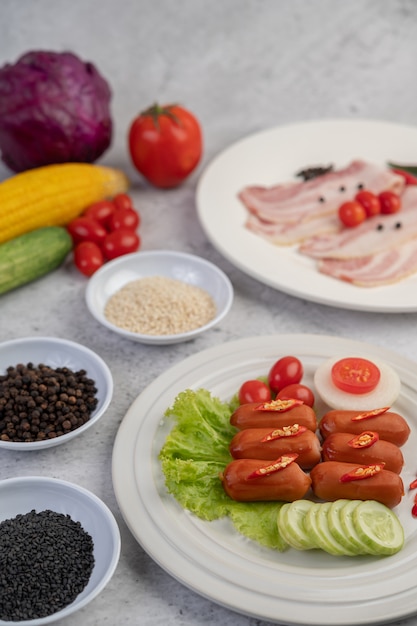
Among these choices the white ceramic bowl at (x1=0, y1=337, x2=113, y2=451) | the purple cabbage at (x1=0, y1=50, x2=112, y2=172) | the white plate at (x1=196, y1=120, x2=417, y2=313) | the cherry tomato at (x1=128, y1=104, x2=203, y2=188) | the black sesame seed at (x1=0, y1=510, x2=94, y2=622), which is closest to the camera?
the black sesame seed at (x1=0, y1=510, x2=94, y2=622)

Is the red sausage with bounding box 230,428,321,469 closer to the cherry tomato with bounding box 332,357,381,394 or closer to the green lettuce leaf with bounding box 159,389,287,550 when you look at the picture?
the green lettuce leaf with bounding box 159,389,287,550

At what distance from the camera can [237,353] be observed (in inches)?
104

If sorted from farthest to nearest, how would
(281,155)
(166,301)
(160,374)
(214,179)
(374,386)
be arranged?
(281,155) → (214,179) → (166,301) → (160,374) → (374,386)

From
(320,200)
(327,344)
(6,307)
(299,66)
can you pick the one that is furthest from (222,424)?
(299,66)

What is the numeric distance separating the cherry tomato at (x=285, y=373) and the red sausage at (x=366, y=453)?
13.3 inches

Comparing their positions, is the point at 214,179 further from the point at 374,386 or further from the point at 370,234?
the point at 374,386

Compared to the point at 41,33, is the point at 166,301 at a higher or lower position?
lower

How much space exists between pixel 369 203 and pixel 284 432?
143 centimetres

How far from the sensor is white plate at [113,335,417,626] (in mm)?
1873

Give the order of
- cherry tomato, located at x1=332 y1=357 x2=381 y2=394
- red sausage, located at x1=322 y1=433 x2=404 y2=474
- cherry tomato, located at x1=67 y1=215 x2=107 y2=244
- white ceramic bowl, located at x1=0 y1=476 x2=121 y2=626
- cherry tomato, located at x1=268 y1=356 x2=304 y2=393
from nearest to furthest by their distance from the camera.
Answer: white ceramic bowl, located at x1=0 y1=476 x2=121 y2=626 → red sausage, located at x1=322 y1=433 x2=404 y2=474 → cherry tomato, located at x1=332 y1=357 x2=381 y2=394 → cherry tomato, located at x1=268 y1=356 x2=304 y2=393 → cherry tomato, located at x1=67 y1=215 x2=107 y2=244

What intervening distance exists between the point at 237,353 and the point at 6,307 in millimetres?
928

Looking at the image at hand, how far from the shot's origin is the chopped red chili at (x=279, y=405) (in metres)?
2.22

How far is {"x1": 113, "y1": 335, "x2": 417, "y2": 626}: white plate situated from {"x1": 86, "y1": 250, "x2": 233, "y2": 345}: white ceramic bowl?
555mm

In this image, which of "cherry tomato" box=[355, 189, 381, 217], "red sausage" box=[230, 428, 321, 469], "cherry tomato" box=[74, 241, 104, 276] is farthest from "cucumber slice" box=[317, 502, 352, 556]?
"cherry tomato" box=[355, 189, 381, 217]
